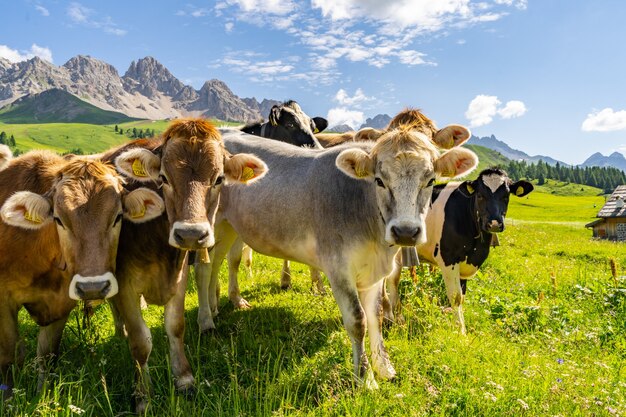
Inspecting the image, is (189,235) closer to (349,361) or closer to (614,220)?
(349,361)

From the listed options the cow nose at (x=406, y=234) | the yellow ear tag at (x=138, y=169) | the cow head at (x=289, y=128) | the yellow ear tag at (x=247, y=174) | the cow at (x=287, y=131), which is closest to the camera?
the cow nose at (x=406, y=234)

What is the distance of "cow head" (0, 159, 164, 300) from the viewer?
12.5ft

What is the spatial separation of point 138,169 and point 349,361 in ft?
10.4

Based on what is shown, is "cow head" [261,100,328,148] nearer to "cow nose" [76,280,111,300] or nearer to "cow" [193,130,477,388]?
"cow" [193,130,477,388]

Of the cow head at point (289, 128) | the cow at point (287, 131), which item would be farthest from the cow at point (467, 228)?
the cow head at point (289, 128)

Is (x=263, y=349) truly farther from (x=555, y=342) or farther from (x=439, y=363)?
(x=555, y=342)

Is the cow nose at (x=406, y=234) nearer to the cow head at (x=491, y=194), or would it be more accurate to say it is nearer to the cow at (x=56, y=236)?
the cow at (x=56, y=236)

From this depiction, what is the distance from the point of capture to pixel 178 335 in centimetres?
488

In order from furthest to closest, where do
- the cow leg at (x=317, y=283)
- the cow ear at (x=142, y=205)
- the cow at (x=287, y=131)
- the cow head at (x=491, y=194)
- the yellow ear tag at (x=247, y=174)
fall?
the cow at (x=287, y=131) < the cow leg at (x=317, y=283) < the cow head at (x=491, y=194) < the yellow ear tag at (x=247, y=174) < the cow ear at (x=142, y=205)

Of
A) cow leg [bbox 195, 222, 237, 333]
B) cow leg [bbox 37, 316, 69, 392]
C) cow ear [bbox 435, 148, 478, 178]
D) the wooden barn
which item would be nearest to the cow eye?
cow leg [bbox 37, 316, 69, 392]

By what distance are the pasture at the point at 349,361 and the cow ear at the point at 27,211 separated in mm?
1457

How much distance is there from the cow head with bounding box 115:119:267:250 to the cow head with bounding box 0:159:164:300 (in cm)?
25

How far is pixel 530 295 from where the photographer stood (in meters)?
9.66

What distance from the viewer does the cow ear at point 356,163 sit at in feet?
15.3
